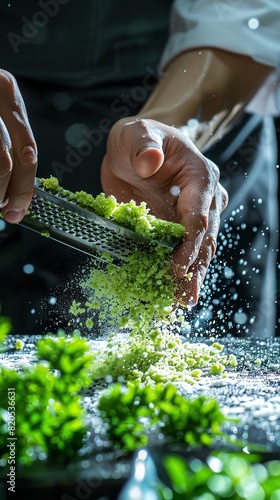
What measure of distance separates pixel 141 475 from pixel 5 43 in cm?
182

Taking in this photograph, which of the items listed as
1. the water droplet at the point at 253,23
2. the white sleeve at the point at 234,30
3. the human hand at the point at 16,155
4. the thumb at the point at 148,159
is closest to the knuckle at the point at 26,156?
the human hand at the point at 16,155

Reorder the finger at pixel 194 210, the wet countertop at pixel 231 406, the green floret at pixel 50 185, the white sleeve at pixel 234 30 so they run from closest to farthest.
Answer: the wet countertop at pixel 231 406
the green floret at pixel 50 185
the finger at pixel 194 210
the white sleeve at pixel 234 30

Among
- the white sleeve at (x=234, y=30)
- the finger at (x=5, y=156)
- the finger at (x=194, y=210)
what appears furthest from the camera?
the white sleeve at (x=234, y=30)

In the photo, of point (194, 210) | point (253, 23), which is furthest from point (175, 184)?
point (253, 23)

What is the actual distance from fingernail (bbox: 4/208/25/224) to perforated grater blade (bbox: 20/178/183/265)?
0.04m

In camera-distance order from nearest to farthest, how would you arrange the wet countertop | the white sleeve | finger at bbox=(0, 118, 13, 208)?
the wet countertop → finger at bbox=(0, 118, 13, 208) → the white sleeve

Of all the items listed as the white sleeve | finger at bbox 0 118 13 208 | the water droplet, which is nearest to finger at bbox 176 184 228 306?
finger at bbox 0 118 13 208

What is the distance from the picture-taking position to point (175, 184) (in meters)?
1.42

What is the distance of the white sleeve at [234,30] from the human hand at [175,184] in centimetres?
51

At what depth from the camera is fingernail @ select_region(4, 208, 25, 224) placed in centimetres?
96

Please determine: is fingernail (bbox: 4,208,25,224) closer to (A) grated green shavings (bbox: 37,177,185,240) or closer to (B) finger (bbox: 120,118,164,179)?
(A) grated green shavings (bbox: 37,177,185,240)

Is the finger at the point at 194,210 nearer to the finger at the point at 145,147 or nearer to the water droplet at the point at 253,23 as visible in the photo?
the finger at the point at 145,147

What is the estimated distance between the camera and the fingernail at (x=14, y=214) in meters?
0.96

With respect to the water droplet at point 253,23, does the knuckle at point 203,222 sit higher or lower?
lower
